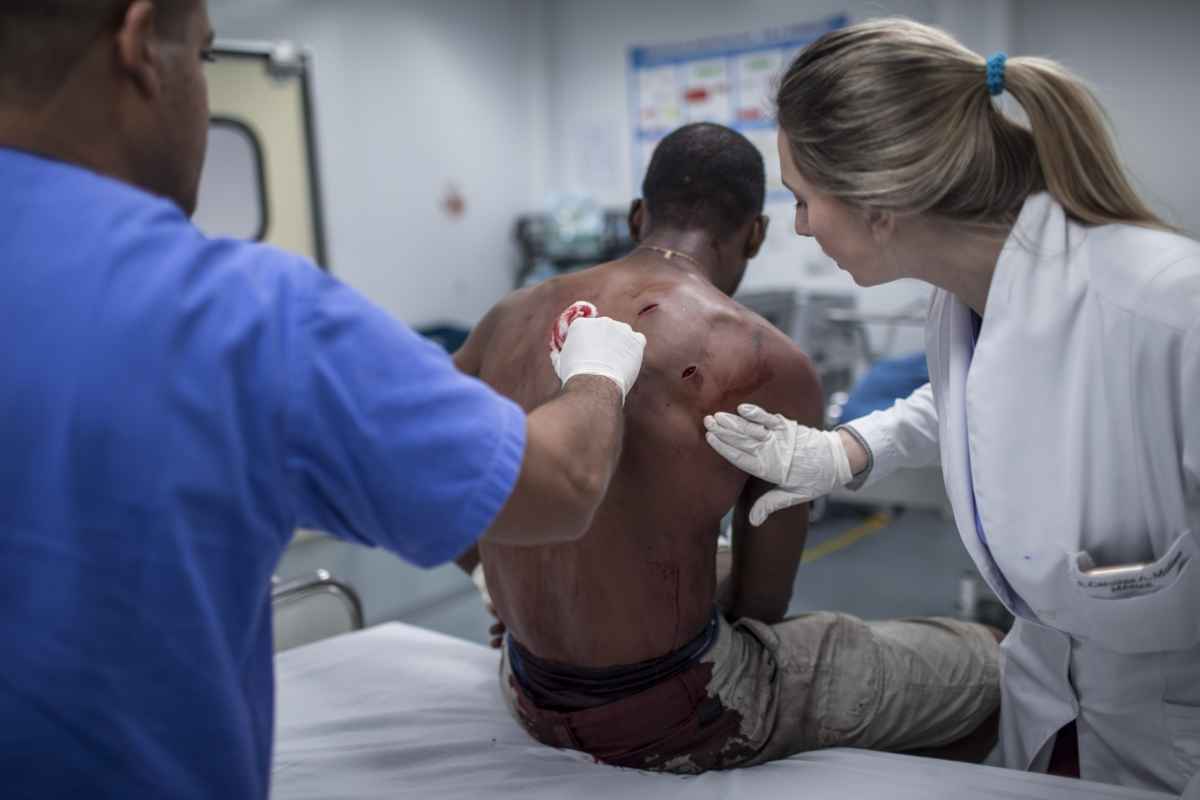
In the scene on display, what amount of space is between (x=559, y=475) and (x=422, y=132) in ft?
15.5

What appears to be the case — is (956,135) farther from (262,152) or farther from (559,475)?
(262,152)

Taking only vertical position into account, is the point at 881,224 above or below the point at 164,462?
above

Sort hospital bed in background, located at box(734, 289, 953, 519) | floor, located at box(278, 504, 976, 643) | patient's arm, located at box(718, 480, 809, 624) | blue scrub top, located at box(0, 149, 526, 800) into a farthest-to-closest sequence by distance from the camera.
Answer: hospital bed in background, located at box(734, 289, 953, 519) < floor, located at box(278, 504, 976, 643) < patient's arm, located at box(718, 480, 809, 624) < blue scrub top, located at box(0, 149, 526, 800)

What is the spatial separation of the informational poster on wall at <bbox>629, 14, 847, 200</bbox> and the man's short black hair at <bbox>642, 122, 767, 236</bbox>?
332cm

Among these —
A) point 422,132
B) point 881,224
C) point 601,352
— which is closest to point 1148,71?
point 422,132

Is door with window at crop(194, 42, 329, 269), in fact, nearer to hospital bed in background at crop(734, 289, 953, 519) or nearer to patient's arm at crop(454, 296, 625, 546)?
hospital bed in background at crop(734, 289, 953, 519)

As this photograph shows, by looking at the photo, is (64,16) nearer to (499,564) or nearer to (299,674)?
(499,564)

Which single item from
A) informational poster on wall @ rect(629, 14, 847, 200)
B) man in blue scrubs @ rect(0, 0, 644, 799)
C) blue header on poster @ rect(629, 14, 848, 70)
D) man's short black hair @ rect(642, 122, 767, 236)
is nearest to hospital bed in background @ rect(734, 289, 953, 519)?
informational poster on wall @ rect(629, 14, 847, 200)

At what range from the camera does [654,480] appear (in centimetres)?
135

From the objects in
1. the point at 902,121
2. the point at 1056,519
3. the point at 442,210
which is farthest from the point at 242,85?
the point at 1056,519

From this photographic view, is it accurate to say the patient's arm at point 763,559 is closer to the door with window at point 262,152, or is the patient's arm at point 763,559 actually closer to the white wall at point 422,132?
the door with window at point 262,152

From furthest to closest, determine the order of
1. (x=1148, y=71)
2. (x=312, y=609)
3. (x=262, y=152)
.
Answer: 1. (x=262, y=152)
2. (x=1148, y=71)
3. (x=312, y=609)

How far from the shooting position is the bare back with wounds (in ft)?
4.44

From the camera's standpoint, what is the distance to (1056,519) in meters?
1.12
